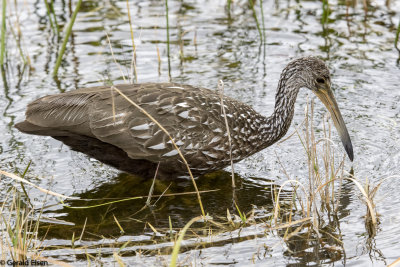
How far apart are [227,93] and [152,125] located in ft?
7.17

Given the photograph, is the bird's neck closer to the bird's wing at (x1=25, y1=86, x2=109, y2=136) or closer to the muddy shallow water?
the muddy shallow water

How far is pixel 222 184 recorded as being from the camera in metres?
6.83

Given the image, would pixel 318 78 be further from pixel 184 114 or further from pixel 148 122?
pixel 148 122

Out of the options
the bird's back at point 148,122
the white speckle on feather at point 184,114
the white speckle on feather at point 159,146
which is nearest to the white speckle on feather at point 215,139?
the bird's back at point 148,122

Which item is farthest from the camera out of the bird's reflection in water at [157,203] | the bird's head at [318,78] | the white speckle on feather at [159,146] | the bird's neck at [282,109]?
the bird's neck at [282,109]

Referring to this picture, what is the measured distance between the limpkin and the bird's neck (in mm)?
163

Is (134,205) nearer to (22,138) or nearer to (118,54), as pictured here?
(22,138)

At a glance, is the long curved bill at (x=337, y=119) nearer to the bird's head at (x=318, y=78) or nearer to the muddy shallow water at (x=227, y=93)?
the bird's head at (x=318, y=78)

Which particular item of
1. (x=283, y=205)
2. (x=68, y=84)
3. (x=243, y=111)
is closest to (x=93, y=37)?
(x=68, y=84)

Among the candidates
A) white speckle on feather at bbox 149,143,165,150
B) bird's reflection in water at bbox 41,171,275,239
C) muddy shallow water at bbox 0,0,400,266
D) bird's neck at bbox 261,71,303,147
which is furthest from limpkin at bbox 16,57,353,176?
muddy shallow water at bbox 0,0,400,266

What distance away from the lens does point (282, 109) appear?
6801 mm

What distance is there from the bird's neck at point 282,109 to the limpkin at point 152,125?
0.54 feet

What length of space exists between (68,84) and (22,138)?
1346 mm

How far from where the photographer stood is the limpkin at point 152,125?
6121mm
